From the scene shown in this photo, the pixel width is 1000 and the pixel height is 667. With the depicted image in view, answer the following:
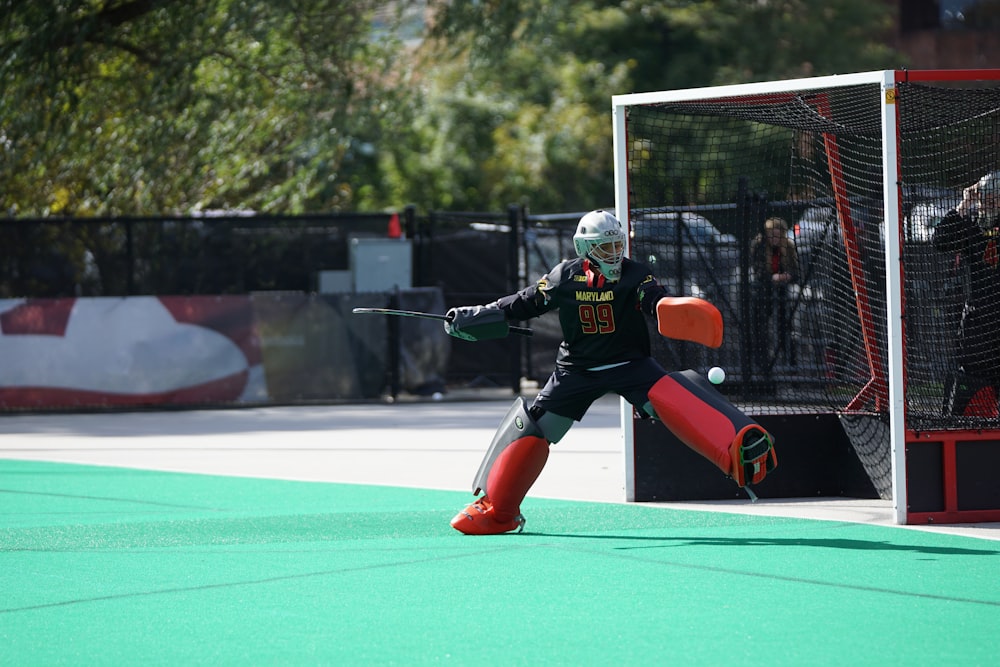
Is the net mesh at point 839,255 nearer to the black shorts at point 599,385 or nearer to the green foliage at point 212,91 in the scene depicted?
the black shorts at point 599,385

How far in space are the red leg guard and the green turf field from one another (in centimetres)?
20

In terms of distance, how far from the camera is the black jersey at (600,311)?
8.18 meters

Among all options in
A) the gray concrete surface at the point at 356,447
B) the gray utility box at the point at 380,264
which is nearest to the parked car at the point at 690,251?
the gray concrete surface at the point at 356,447

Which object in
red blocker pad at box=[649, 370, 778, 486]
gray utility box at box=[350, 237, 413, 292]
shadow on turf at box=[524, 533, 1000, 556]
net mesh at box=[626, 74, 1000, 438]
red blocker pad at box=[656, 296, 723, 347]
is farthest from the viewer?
gray utility box at box=[350, 237, 413, 292]

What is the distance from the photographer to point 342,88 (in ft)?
71.7

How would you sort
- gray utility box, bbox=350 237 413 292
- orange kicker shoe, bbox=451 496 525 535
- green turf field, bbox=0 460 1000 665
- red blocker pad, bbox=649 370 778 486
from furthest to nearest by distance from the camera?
gray utility box, bbox=350 237 413 292 < orange kicker shoe, bbox=451 496 525 535 < red blocker pad, bbox=649 370 778 486 < green turf field, bbox=0 460 1000 665

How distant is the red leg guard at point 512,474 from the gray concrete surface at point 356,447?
61.6 inches

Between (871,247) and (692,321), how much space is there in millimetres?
3398

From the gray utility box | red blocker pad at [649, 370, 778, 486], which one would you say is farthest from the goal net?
the gray utility box

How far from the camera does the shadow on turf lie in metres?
7.59

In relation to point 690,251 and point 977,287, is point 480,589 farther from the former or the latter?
point 690,251

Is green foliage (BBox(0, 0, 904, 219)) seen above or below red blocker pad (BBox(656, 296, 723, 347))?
above

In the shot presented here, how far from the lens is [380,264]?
18.1 metres

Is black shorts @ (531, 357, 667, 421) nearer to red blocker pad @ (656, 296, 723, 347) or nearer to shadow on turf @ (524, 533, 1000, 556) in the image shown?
red blocker pad @ (656, 296, 723, 347)
